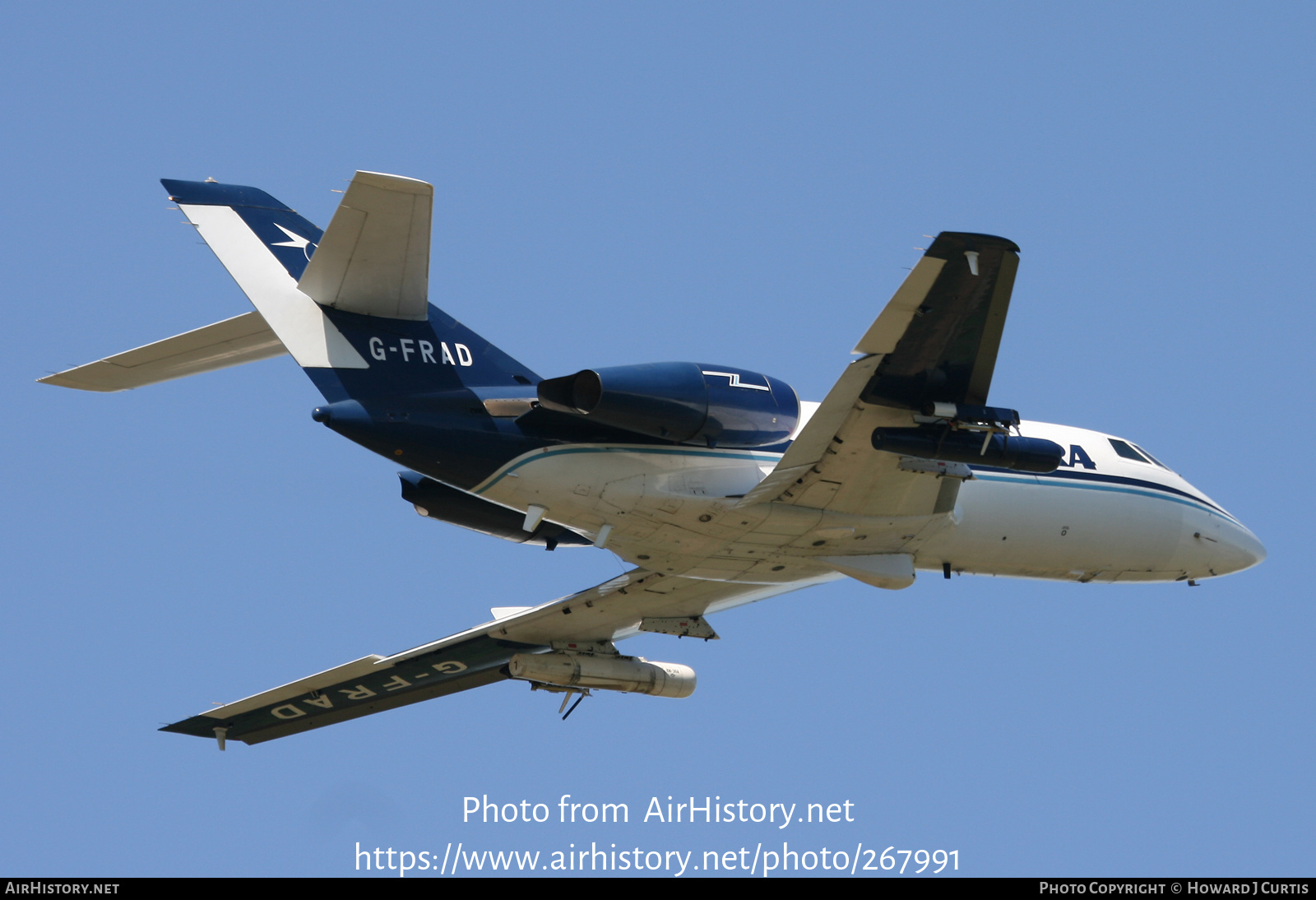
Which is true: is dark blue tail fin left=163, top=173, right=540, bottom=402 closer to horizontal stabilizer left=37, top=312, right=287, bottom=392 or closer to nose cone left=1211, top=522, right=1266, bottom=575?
horizontal stabilizer left=37, top=312, right=287, bottom=392

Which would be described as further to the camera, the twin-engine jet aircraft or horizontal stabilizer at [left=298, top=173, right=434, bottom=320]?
the twin-engine jet aircraft

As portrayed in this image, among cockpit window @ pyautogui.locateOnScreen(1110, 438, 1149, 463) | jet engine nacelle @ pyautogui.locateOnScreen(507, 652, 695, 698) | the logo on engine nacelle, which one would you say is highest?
cockpit window @ pyautogui.locateOnScreen(1110, 438, 1149, 463)

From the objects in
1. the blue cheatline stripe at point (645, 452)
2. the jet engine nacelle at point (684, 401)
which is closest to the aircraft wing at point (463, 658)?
the blue cheatline stripe at point (645, 452)

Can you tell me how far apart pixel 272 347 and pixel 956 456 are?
A: 29.3 ft

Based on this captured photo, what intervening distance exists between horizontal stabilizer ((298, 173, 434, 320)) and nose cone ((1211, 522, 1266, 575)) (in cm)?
1325

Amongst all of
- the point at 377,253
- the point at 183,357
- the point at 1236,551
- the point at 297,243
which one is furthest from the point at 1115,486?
the point at 183,357

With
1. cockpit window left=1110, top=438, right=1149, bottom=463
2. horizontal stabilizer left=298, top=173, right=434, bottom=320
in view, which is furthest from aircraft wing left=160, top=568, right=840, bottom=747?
horizontal stabilizer left=298, top=173, right=434, bottom=320

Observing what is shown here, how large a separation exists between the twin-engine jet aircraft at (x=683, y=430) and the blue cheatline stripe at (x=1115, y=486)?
49mm

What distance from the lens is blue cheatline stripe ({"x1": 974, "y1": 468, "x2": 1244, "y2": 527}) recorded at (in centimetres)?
→ 2272

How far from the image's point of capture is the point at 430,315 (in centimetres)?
2003

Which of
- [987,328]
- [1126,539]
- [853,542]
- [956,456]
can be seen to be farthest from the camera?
[1126,539]

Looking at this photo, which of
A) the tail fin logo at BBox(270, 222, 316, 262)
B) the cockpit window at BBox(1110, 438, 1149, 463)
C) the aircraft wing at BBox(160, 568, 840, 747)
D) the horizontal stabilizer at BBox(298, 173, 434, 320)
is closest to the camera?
the horizontal stabilizer at BBox(298, 173, 434, 320)
